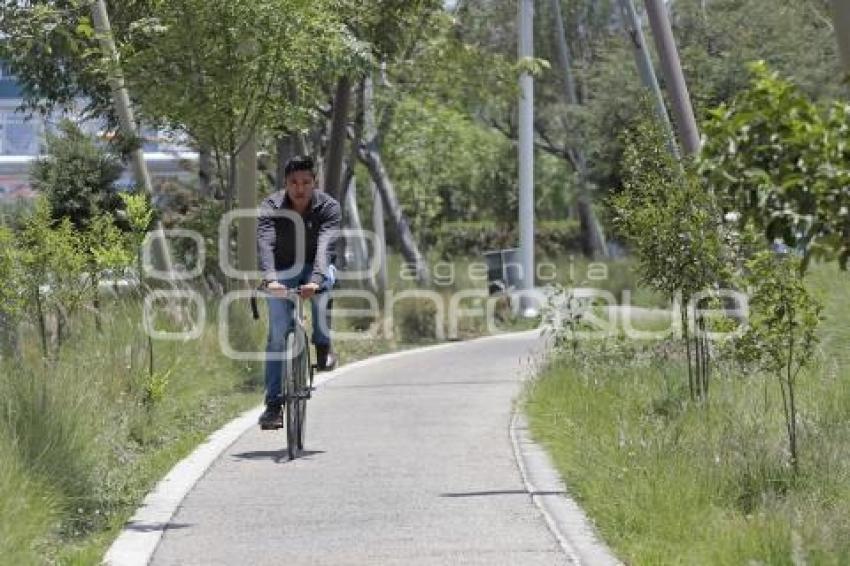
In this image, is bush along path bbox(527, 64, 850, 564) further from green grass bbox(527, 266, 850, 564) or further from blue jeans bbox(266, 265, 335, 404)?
blue jeans bbox(266, 265, 335, 404)

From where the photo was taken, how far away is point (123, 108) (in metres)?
17.5

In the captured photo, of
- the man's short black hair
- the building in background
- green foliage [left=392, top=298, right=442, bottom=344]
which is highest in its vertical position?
the building in background

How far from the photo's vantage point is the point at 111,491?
901cm

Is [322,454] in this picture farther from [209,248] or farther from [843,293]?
[209,248]

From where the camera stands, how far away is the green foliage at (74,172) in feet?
88.0

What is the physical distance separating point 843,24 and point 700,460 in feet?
8.49

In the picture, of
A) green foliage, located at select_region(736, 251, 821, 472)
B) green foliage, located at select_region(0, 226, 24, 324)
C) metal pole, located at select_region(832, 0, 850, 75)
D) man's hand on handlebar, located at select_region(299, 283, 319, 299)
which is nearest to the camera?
metal pole, located at select_region(832, 0, 850, 75)

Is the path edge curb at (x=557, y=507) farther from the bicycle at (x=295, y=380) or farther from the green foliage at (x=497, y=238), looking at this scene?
the green foliage at (x=497, y=238)

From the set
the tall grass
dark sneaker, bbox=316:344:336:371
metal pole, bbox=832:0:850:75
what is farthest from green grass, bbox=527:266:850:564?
the tall grass

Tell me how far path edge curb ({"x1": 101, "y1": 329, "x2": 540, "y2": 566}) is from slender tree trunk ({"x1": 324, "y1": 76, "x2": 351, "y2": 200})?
348 inches

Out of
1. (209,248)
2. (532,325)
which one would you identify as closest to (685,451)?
(209,248)

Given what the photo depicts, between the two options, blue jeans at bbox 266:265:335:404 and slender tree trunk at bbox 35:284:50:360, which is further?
slender tree trunk at bbox 35:284:50:360

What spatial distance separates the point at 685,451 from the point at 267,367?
2.94 metres

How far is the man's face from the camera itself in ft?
35.1
